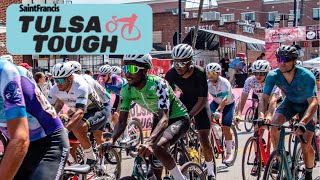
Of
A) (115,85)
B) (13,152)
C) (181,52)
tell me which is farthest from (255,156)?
(13,152)

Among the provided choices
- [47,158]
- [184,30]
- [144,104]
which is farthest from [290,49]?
[184,30]

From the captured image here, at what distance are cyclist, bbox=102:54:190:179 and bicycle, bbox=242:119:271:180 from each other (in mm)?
1853

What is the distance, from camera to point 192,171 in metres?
6.05

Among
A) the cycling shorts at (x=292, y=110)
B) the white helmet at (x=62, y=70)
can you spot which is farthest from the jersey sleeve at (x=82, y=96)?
the cycling shorts at (x=292, y=110)

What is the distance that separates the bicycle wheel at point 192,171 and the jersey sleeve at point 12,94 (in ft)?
10.5

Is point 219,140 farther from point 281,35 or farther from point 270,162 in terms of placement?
point 281,35

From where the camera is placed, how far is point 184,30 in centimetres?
4331

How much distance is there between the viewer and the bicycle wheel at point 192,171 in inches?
232

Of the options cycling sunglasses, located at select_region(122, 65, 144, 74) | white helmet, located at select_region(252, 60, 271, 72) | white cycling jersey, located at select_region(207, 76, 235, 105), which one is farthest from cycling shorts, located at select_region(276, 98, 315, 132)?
white cycling jersey, located at select_region(207, 76, 235, 105)

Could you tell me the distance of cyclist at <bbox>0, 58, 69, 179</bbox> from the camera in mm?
2838

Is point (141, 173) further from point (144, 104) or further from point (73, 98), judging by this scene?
point (73, 98)

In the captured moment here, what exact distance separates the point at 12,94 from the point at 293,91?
14.7ft

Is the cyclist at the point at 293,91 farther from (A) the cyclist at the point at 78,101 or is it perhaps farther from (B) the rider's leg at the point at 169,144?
(A) the cyclist at the point at 78,101

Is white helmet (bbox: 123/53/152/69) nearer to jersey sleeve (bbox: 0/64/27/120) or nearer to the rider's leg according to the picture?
the rider's leg
